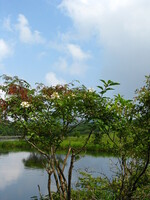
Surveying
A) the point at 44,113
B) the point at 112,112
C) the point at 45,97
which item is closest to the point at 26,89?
the point at 45,97

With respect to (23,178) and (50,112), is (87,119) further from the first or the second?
(23,178)

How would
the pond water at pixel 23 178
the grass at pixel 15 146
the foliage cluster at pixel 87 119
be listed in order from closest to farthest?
1. the foliage cluster at pixel 87 119
2. the pond water at pixel 23 178
3. the grass at pixel 15 146

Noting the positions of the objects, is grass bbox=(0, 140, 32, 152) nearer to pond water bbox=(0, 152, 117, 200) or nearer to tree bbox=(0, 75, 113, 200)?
pond water bbox=(0, 152, 117, 200)

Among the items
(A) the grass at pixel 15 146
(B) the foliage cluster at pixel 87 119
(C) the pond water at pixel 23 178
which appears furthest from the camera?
(A) the grass at pixel 15 146

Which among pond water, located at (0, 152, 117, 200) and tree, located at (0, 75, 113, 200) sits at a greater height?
tree, located at (0, 75, 113, 200)

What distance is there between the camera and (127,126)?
3.32m

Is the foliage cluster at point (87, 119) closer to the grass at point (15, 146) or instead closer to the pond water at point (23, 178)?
the pond water at point (23, 178)

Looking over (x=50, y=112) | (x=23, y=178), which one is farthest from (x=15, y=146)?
(x=50, y=112)

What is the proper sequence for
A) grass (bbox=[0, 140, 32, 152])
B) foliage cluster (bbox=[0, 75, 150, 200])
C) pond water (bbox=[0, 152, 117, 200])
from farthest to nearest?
1. grass (bbox=[0, 140, 32, 152])
2. pond water (bbox=[0, 152, 117, 200])
3. foliage cluster (bbox=[0, 75, 150, 200])

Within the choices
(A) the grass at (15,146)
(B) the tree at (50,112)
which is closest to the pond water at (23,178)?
(B) the tree at (50,112)

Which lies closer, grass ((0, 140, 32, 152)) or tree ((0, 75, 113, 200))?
tree ((0, 75, 113, 200))

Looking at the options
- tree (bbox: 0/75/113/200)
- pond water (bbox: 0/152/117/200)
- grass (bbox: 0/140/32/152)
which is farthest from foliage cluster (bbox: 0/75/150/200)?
grass (bbox: 0/140/32/152)

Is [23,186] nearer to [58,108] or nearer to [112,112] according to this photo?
[58,108]

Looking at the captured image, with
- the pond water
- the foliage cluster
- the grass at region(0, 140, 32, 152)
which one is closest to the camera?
the foliage cluster
